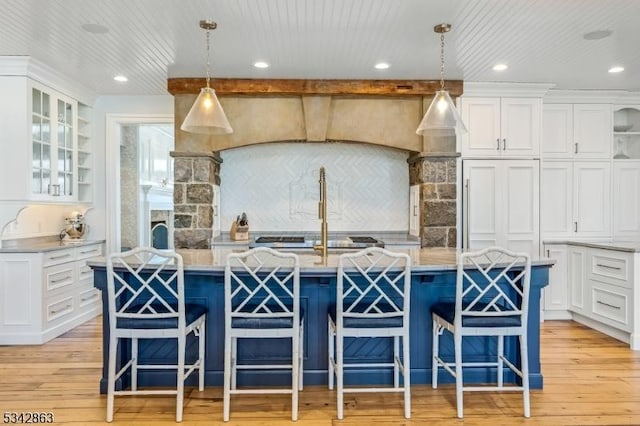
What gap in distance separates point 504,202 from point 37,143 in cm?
492

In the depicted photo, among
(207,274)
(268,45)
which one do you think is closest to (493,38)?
(268,45)

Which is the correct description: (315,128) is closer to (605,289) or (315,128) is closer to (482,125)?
(482,125)

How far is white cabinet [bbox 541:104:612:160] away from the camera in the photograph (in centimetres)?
521

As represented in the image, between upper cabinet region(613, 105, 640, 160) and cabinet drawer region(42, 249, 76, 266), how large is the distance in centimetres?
632

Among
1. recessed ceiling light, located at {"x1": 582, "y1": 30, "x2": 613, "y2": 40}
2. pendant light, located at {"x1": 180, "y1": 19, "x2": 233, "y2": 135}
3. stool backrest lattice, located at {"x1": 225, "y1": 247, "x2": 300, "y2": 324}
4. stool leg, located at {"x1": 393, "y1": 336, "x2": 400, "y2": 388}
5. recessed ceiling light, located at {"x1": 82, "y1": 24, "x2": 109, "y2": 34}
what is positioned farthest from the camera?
recessed ceiling light, located at {"x1": 582, "y1": 30, "x2": 613, "y2": 40}

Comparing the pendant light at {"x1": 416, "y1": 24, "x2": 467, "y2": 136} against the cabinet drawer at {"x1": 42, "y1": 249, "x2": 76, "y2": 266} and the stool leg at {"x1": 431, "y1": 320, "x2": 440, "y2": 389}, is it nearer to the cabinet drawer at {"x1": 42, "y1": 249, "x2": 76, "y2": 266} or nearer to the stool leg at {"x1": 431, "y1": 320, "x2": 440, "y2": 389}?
the stool leg at {"x1": 431, "y1": 320, "x2": 440, "y2": 389}

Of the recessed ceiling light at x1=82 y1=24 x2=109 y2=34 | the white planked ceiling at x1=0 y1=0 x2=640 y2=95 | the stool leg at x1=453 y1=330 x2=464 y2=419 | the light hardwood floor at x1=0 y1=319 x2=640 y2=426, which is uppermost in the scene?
the white planked ceiling at x1=0 y1=0 x2=640 y2=95

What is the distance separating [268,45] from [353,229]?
98.8 inches

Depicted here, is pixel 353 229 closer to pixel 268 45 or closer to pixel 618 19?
pixel 268 45

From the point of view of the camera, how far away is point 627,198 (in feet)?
17.4

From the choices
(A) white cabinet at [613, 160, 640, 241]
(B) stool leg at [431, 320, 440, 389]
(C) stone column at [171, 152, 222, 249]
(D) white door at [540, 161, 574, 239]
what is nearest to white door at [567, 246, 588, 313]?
(D) white door at [540, 161, 574, 239]

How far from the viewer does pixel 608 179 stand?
17.2 feet

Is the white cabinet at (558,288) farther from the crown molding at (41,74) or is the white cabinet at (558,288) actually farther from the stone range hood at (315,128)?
the crown molding at (41,74)

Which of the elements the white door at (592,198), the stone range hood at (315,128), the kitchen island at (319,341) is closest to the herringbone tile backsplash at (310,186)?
the stone range hood at (315,128)
